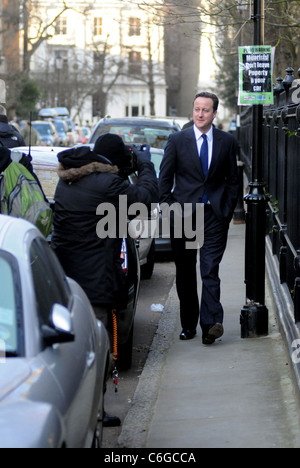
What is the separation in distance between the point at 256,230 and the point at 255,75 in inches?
53.4

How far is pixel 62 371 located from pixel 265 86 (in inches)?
190

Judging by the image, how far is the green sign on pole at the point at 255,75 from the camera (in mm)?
8289

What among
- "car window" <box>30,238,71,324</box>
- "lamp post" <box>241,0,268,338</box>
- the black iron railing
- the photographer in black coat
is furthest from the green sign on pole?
"car window" <box>30,238,71,324</box>

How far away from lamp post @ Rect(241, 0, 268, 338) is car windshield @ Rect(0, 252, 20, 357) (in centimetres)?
418

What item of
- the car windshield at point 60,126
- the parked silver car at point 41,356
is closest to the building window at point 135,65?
the car windshield at point 60,126

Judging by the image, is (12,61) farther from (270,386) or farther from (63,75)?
(270,386)

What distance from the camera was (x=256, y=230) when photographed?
8312mm

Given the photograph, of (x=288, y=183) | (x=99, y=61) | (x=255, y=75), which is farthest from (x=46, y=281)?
(x=99, y=61)

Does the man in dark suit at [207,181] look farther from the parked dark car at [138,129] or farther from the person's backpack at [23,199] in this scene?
the parked dark car at [138,129]

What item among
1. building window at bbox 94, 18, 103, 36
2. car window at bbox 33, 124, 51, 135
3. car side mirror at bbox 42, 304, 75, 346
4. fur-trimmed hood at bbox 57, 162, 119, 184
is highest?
building window at bbox 94, 18, 103, 36

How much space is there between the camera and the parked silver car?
359 centimetres

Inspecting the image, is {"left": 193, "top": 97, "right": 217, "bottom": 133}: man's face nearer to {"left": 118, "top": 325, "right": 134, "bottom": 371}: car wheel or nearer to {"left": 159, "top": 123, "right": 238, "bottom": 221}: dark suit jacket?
{"left": 159, "top": 123, "right": 238, "bottom": 221}: dark suit jacket

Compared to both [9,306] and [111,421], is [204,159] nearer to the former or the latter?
[111,421]
